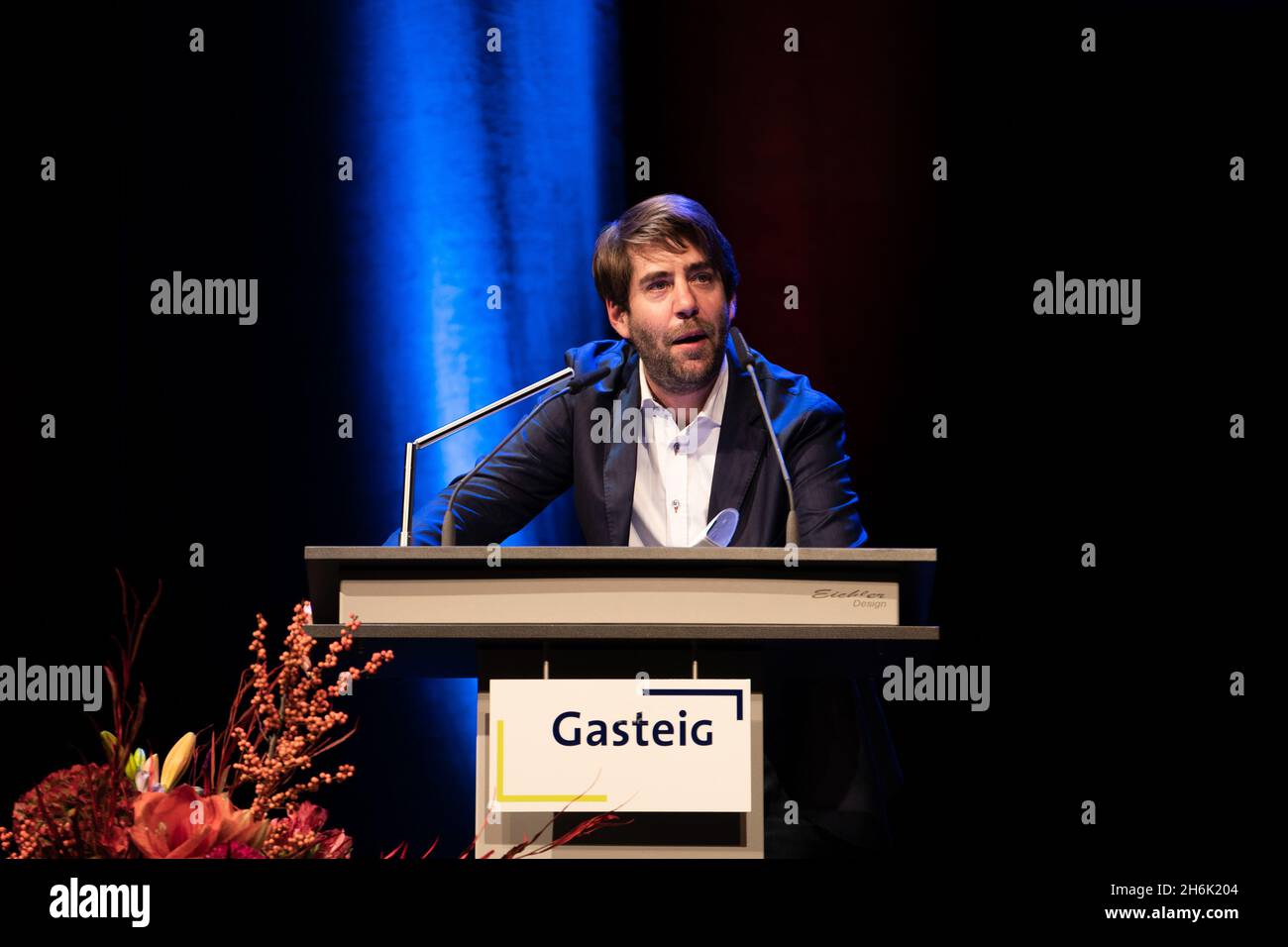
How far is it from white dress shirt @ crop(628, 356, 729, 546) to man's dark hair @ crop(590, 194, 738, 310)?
0.19 meters

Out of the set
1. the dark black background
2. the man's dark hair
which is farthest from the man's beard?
the dark black background

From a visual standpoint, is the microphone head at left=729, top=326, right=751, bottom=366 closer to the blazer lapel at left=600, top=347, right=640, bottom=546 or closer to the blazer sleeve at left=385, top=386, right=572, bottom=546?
the blazer lapel at left=600, top=347, right=640, bottom=546

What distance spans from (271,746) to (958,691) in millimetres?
2435

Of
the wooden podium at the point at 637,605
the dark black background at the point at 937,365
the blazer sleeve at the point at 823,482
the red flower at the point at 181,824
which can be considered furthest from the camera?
the dark black background at the point at 937,365

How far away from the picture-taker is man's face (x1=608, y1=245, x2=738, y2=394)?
3152 millimetres

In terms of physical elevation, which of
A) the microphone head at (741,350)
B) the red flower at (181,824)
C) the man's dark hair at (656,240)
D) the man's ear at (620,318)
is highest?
the man's dark hair at (656,240)

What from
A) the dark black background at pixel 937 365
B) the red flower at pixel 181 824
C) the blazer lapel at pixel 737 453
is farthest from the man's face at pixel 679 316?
the red flower at pixel 181 824

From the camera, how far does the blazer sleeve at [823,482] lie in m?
2.81

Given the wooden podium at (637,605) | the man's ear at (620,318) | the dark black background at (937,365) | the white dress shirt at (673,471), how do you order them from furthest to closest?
the dark black background at (937,365) → the man's ear at (620,318) → the white dress shirt at (673,471) → the wooden podium at (637,605)

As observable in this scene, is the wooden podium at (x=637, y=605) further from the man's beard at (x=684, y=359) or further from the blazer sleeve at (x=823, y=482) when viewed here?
the man's beard at (x=684, y=359)

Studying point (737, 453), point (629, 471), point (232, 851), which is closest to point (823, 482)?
point (737, 453)

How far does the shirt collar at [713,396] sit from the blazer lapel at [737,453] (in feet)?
0.59

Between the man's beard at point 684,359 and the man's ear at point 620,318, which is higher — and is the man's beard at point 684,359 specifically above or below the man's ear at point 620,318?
below

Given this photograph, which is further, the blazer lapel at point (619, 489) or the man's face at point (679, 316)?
the man's face at point (679, 316)
